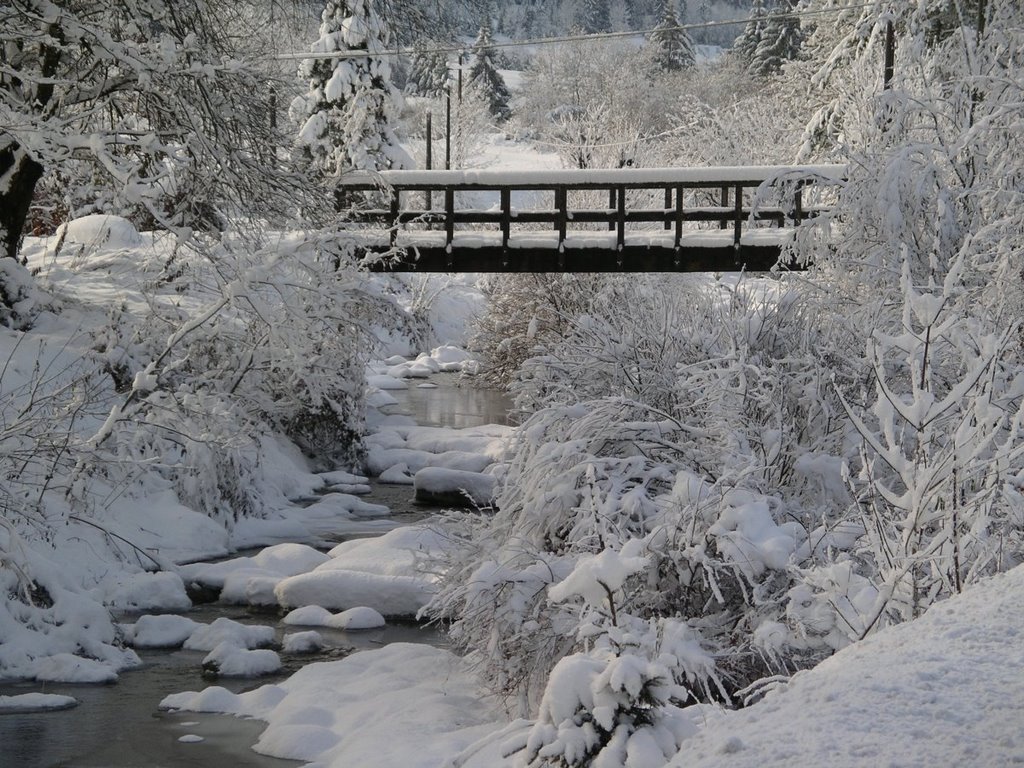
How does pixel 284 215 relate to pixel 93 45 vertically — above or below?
below

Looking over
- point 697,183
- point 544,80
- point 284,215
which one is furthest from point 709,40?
point 284,215

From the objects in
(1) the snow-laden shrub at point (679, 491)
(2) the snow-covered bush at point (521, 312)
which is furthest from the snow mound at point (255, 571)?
(2) the snow-covered bush at point (521, 312)

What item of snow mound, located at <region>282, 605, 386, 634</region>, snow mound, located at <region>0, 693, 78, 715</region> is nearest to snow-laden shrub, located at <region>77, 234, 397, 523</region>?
snow mound, located at <region>282, 605, 386, 634</region>

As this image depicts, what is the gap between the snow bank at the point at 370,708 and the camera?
853cm

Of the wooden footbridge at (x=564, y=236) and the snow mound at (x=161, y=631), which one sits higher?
the wooden footbridge at (x=564, y=236)

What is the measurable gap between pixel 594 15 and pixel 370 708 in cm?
9564

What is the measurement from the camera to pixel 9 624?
35.0ft

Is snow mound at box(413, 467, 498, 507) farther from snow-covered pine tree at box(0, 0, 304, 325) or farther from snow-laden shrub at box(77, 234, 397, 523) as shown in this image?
snow-covered pine tree at box(0, 0, 304, 325)

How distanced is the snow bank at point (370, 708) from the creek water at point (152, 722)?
201mm

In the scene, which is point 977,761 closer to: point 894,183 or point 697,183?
point 894,183

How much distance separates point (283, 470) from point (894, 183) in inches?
376

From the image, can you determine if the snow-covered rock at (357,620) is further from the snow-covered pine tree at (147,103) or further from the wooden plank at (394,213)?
the wooden plank at (394,213)

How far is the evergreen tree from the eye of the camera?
3875 inches

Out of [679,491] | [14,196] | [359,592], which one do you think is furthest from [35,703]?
[14,196]
